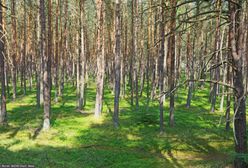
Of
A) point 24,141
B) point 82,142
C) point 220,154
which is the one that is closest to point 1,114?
point 24,141

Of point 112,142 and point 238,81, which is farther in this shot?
point 112,142

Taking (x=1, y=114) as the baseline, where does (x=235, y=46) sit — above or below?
above

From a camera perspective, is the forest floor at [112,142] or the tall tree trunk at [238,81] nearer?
the tall tree trunk at [238,81]

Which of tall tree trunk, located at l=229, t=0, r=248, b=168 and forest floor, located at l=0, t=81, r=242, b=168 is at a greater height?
tall tree trunk, located at l=229, t=0, r=248, b=168

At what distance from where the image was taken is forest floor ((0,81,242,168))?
43.0 ft

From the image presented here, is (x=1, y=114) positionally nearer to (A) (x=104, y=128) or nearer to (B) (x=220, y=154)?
(A) (x=104, y=128)

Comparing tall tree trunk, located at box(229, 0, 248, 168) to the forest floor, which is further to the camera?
the forest floor

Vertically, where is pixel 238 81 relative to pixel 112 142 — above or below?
above

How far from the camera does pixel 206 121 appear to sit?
23438 millimetres

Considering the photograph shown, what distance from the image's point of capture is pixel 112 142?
16.7 meters

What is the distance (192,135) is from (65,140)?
7.81m

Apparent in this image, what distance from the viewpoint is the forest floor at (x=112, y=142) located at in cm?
1312

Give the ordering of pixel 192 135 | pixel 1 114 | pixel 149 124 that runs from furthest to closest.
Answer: pixel 149 124 < pixel 1 114 < pixel 192 135

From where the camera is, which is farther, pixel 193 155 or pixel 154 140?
pixel 154 140
